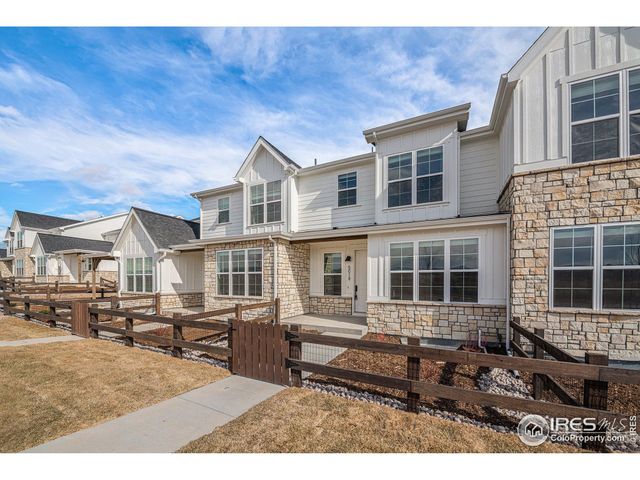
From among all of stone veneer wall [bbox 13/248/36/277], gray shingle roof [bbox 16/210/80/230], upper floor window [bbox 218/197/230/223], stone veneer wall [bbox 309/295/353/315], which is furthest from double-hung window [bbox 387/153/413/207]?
gray shingle roof [bbox 16/210/80/230]

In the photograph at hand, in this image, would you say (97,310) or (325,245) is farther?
(325,245)

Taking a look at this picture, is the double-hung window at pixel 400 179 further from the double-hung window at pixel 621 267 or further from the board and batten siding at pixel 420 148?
the double-hung window at pixel 621 267

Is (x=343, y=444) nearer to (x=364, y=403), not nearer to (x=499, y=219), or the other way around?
(x=364, y=403)

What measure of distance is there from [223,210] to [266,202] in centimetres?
296

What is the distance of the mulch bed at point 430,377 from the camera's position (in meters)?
3.84

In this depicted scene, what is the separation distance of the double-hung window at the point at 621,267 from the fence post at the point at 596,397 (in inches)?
170

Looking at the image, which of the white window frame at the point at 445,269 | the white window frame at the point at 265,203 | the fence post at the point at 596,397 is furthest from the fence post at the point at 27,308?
the fence post at the point at 596,397

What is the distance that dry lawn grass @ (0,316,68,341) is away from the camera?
27.3 feet

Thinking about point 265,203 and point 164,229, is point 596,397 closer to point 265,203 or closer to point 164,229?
point 265,203

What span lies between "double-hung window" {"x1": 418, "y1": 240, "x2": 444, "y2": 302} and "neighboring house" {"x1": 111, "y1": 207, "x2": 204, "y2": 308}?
10472 millimetres

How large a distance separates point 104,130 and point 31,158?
4.50 metres

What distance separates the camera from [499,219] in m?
7.35

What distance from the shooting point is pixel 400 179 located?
959 cm

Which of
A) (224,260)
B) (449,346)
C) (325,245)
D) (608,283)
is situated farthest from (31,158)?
(608,283)
